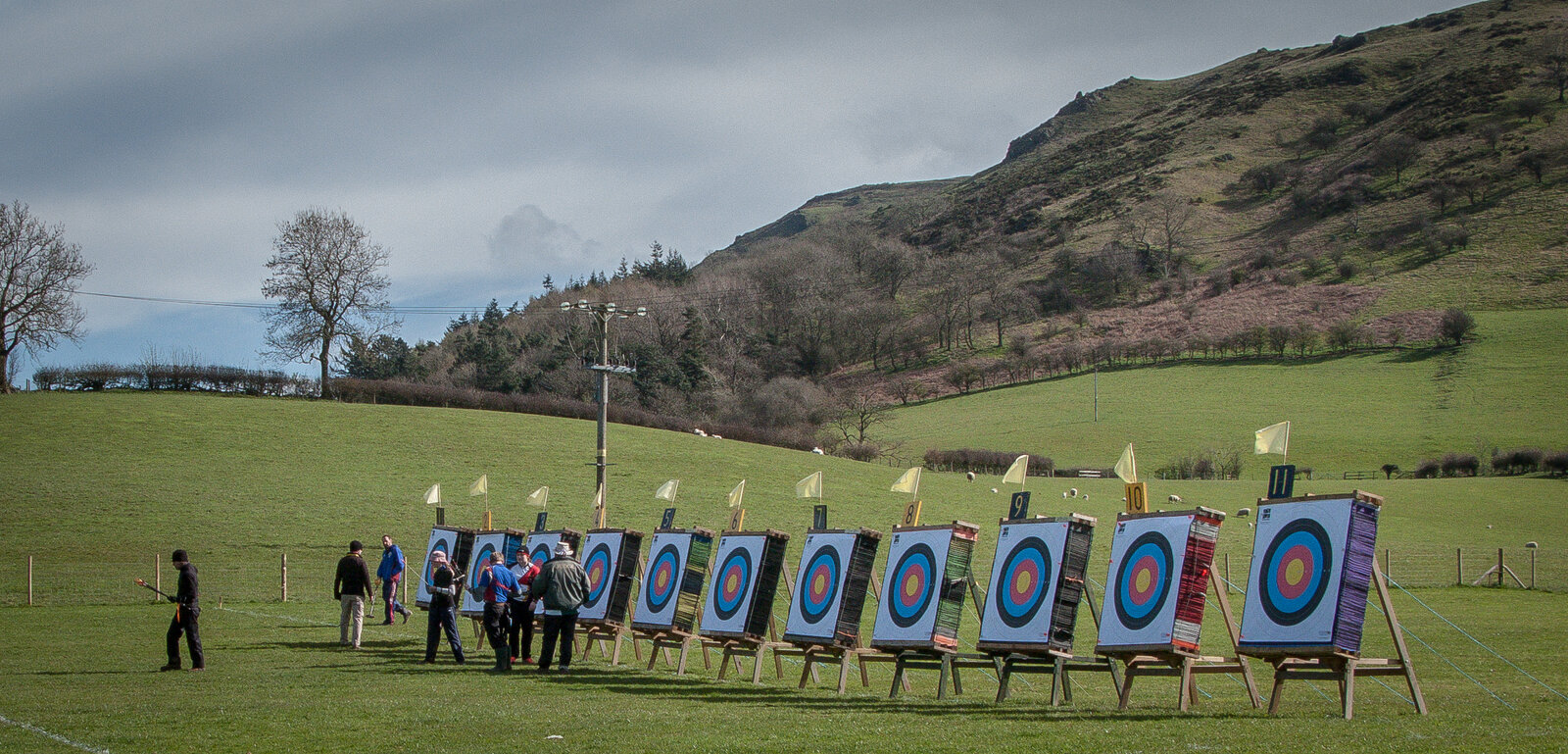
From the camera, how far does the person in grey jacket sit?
14.6m

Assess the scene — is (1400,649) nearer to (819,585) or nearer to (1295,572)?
(1295,572)

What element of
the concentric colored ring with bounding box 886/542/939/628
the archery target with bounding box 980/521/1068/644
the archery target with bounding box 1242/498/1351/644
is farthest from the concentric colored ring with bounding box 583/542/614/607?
the archery target with bounding box 1242/498/1351/644

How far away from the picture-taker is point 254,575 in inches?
1294

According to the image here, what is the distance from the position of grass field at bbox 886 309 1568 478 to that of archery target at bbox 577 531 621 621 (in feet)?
178

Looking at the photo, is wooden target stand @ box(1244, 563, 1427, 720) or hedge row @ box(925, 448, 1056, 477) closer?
wooden target stand @ box(1244, 563, 1427, 720)

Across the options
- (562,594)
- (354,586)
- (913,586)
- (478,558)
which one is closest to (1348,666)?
(913,586)

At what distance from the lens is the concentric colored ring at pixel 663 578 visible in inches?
663

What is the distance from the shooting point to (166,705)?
11.2m

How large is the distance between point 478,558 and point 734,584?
8301 millimetres

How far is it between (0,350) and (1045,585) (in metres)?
64.4

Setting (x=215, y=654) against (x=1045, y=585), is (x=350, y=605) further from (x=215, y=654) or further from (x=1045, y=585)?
(x=1045, y=585)

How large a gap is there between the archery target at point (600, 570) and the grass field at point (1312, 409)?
5435cm

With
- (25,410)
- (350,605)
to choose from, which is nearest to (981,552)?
Result: (350,605)

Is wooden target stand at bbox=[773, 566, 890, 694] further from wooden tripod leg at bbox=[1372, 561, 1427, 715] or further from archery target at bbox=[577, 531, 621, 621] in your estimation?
wooden tripod leg at bbox=[1372, 561, 1427, 715]
